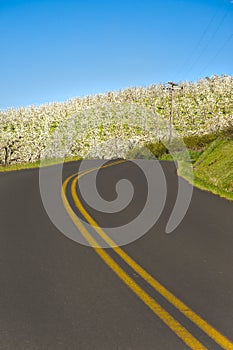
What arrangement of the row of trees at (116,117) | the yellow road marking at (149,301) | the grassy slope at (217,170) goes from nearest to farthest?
the yellow road marking at (149,301), the grassy slope at (217,170), the row of trees at (116,117)

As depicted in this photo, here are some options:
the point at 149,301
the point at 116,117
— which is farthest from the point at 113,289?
the point at 116,117

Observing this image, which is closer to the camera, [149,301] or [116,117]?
[149,301]

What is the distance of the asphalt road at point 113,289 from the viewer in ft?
13.9

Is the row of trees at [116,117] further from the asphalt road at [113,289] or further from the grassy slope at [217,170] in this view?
the asphalt road at [113,289]

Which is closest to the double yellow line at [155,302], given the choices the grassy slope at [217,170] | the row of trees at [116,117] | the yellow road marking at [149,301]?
the yellow road marking at [149,301]

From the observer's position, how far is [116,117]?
141375mm

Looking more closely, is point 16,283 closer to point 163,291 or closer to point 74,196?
point 163,291

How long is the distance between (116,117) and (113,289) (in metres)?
137

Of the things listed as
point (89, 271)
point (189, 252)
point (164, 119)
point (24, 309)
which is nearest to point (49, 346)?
point (24, 309)

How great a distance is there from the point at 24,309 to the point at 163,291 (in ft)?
5.57

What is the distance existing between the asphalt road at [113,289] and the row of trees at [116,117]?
81.5 meters

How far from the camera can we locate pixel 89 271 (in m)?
6.32

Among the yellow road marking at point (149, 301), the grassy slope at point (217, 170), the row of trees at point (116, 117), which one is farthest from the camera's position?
the row of trees at point (116, 117)

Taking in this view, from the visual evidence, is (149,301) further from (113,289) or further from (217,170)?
(217,170)
